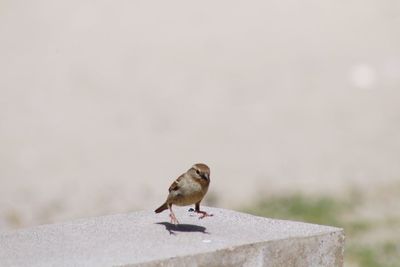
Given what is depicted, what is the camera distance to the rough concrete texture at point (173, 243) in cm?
575

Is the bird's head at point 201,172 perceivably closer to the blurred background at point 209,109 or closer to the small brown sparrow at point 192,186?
the small brown sparrow at point 192,186

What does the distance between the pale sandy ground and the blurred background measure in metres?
0.03

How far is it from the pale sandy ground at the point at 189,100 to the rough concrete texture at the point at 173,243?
5.25 metres

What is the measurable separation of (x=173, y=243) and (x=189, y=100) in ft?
31.1

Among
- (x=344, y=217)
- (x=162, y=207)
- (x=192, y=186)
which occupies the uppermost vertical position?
(x=192, y=186)

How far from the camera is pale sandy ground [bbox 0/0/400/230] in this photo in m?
12.9

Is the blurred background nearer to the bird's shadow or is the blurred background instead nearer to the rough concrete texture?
the rough concrete texture

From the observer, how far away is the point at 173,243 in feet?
19.7

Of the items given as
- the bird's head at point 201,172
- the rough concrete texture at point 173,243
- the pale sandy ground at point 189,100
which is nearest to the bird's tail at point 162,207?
the rough concrete texture at point 173,243

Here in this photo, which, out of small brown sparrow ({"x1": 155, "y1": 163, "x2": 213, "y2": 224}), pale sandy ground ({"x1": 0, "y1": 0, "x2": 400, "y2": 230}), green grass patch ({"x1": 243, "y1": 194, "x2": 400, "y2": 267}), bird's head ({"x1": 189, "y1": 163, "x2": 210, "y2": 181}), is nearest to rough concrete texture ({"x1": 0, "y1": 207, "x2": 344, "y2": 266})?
small brown sparrow ({"x1": 155, "y1": 163, "x2": 213, "y2": 224})

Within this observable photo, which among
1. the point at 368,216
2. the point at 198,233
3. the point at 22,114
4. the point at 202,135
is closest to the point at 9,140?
the point at 22,114

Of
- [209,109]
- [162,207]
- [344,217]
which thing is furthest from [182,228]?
[209,109]

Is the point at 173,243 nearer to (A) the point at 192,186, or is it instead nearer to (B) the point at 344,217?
(A) the point at 192,186

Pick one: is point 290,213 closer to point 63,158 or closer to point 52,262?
point 63,158
